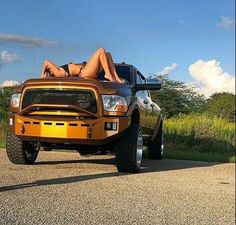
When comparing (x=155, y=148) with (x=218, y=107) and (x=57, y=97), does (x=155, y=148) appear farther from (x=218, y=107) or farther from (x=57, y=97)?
(x=57, y=97)

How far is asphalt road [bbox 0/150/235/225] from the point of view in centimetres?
389

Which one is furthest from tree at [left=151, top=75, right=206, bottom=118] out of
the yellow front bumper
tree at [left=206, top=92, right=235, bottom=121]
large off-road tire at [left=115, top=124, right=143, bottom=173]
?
large off-road tire at [left=115, top=124, right=143, bottom=173]

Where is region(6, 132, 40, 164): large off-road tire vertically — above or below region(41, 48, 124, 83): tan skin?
below

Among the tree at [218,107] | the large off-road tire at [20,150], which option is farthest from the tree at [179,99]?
the large off-road tire at [20,150]

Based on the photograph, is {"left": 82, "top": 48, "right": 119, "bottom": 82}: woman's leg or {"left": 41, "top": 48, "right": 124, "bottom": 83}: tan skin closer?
{"left": 41, "top": 48, "right": 124, "bottom": 83}: tan skin

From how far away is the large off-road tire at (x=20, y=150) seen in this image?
20.0ft

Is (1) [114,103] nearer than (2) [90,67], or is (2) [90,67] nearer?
(2) [90,67]

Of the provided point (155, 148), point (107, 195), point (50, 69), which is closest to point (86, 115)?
point (107, 195)

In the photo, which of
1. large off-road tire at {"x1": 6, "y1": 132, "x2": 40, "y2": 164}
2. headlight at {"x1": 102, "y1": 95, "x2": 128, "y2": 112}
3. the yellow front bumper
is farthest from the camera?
large off-road tire at {"x1": 6, "y1": 132, "x2": 40, "y2": 164}

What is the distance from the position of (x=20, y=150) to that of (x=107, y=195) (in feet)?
6.16

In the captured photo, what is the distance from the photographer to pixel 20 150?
20.8ft

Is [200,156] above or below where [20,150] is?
below

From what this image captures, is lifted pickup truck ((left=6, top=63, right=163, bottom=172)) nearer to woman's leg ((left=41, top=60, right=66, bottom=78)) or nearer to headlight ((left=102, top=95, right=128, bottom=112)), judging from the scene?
headlight ((left=102, top=95, right=128, bottom=112))

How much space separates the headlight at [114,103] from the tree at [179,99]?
1380mm
